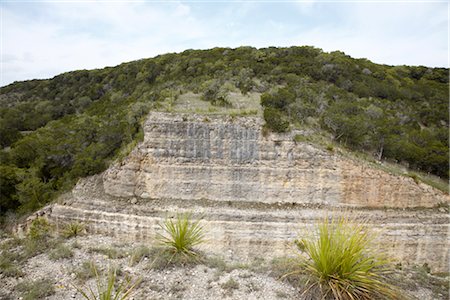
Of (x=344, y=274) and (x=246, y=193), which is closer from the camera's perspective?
(x=344, y=274)

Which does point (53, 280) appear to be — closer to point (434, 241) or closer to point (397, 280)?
point (397, 280)

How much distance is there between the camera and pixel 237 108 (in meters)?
15.1

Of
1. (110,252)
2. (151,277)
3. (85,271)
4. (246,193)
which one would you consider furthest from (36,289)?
(246,193)

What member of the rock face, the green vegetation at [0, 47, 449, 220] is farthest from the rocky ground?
the green vegetation at [0, 47, 449, 220]

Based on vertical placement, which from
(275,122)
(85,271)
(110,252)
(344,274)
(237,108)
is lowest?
(110,252)

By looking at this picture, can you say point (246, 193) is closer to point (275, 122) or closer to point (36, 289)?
point (275, 122)

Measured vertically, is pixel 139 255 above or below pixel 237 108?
below

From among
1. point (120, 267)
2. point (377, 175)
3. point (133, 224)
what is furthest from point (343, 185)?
point (120, 267)

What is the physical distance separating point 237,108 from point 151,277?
11160 mm

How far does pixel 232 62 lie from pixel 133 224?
55.2ft

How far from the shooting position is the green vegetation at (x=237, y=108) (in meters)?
14.7

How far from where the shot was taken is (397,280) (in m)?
4.93

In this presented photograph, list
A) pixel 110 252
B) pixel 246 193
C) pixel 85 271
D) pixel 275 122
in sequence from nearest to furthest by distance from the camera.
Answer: pixel 85 271 < pixel 110 252 < pixel 246 193 < pixel 275 122

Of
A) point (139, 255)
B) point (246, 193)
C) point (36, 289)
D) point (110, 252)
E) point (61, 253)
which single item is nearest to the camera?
point (36, 289)
